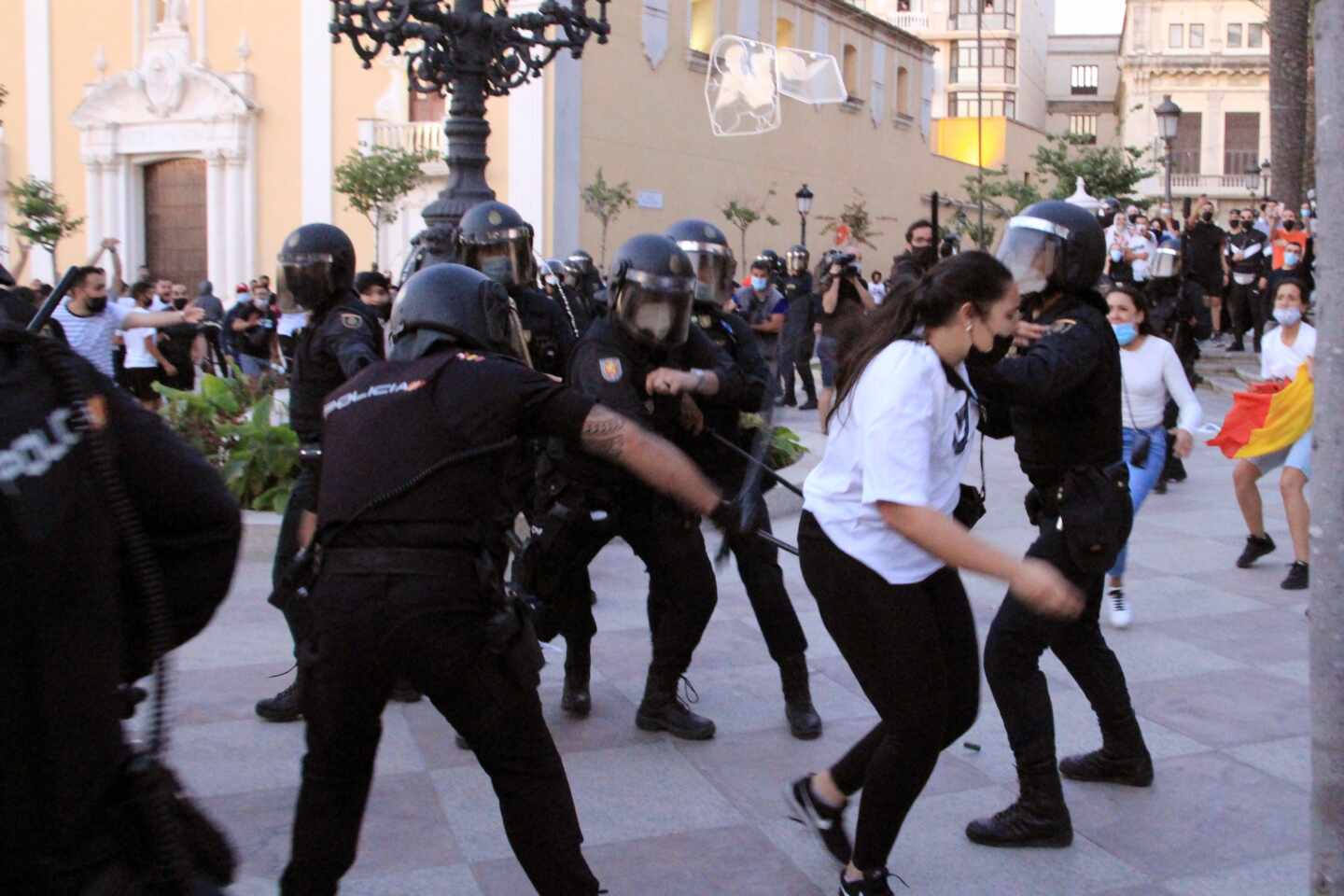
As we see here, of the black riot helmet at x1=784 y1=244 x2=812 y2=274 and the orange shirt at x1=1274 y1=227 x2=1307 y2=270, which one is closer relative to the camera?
the black riot helmet at x1=784 y1=244 x2=812 y2=274

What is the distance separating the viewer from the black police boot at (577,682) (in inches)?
213

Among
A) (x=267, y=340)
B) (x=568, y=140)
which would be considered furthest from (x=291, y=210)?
(x=267, y=340)

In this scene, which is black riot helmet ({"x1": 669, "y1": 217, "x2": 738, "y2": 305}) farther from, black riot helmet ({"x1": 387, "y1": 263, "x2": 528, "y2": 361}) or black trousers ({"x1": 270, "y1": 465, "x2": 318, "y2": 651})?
black riot helmet ({"x1": 387, "y1": 263, "x2": 528, "y2": 361})

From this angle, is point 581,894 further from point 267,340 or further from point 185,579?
point 267,340

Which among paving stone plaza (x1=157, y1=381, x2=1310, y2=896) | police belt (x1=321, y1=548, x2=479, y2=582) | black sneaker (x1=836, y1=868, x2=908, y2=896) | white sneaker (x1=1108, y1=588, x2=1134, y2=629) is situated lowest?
paving stone plaza (x1=157, y1=381, x2=1310, y2=896)

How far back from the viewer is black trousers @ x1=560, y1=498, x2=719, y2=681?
5047 millimetres

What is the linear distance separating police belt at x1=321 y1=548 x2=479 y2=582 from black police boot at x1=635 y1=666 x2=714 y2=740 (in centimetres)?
225

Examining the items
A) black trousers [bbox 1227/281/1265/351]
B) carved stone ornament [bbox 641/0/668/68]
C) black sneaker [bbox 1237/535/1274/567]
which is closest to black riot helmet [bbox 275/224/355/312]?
black sneaker [bbox 1237/535/1274/567]

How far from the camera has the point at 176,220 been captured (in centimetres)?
3291

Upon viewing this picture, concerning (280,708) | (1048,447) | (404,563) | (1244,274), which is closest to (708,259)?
(1048,447)

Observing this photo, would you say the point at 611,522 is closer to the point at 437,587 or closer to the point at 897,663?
the point at 897,663

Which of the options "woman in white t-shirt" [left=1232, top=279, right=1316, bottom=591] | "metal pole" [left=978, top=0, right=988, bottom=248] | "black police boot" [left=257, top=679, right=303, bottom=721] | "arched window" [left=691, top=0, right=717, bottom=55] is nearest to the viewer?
"black police boot" [left=257, top=679, right=303, bottom=721]

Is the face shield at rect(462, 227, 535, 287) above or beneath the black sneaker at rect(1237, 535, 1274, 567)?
above

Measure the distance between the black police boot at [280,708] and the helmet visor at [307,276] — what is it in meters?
1.50
